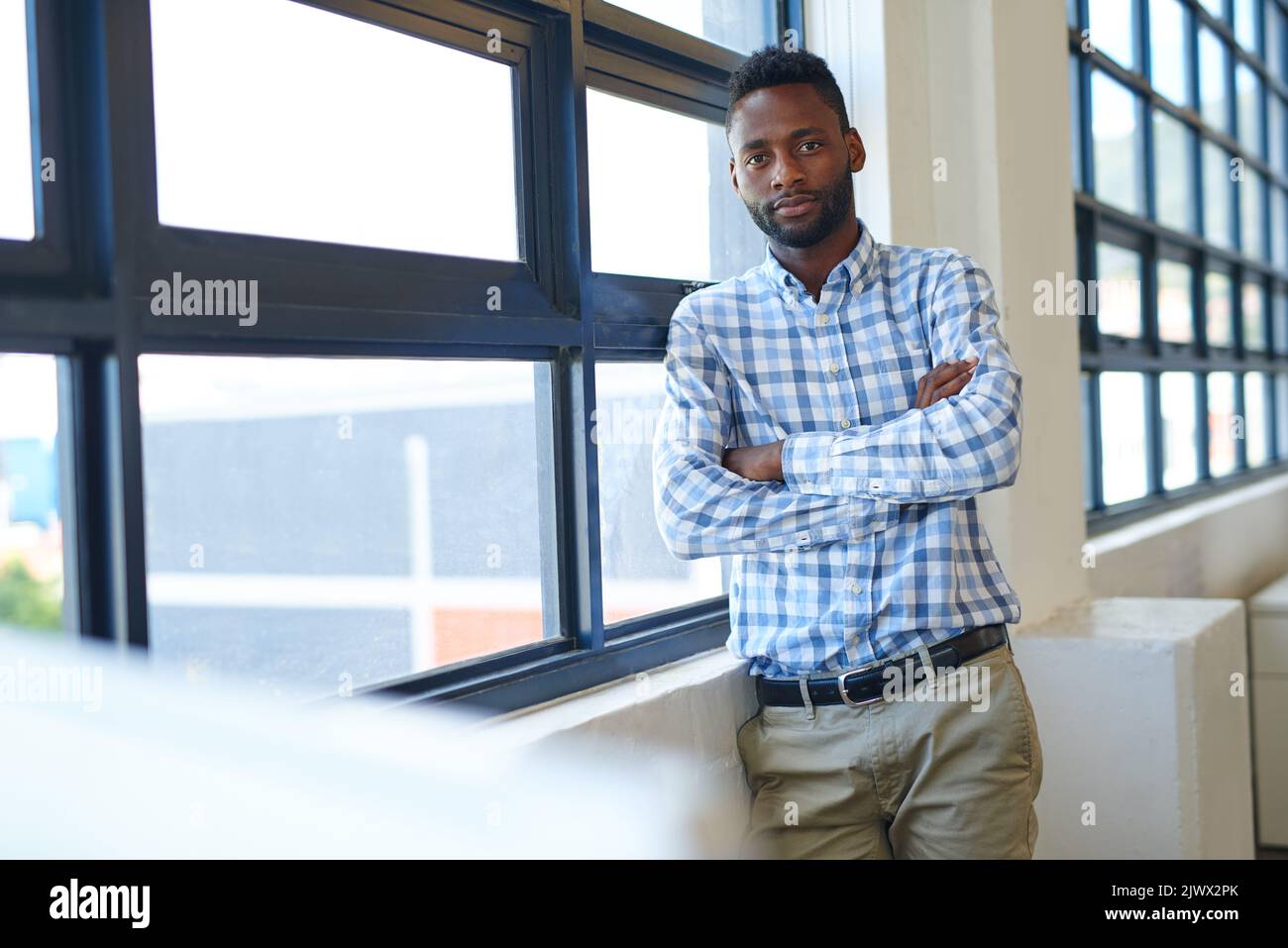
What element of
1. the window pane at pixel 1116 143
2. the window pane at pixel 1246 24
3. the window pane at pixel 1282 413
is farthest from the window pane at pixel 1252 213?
the window pane at pixel 1116 143

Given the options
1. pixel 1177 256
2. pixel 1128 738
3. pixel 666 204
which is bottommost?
pixel 1128 738

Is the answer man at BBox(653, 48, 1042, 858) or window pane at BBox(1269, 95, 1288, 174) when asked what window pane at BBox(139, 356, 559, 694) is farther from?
window pane at BBox(1269, 95, 1288, 174)

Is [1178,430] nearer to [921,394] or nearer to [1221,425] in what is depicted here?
[1221,425]

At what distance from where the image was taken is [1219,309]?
5.43 metres

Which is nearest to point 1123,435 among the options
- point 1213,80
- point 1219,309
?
point 1219,309

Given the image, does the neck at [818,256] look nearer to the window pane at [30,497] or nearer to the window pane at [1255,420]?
the window pane at [30,497]

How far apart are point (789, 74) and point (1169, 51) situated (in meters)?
3.55

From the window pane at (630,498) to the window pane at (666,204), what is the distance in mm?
194

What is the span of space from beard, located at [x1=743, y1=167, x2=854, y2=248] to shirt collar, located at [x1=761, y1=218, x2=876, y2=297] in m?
0.04

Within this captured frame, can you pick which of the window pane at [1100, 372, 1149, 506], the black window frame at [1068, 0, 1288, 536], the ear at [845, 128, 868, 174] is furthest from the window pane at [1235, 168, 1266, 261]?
the ear at [845, 128, 868, 174]

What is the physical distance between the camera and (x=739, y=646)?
1.95m

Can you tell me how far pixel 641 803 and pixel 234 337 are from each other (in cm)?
88

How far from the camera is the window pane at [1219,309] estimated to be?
5258mm

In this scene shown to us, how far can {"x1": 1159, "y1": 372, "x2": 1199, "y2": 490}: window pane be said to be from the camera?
4641 millimetres
